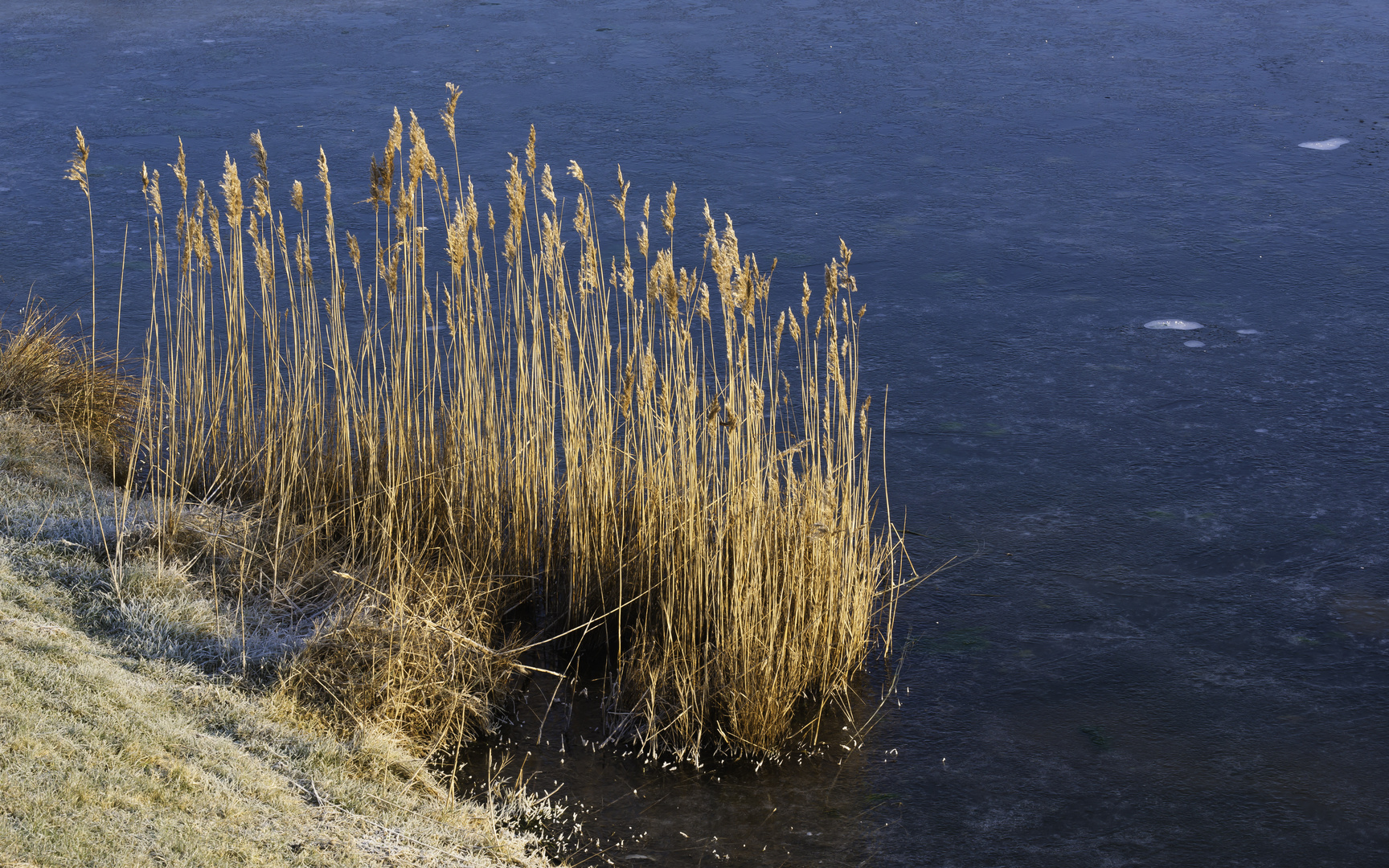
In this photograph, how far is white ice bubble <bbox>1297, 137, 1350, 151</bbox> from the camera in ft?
24.1

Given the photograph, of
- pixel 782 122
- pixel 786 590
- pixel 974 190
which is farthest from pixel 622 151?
pixel 786 590

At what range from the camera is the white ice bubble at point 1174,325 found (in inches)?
214

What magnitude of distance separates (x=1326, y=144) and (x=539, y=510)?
5.72 m

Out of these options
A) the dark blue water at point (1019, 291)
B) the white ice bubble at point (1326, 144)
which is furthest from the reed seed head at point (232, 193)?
the white ice bubble at point (1326, 144)

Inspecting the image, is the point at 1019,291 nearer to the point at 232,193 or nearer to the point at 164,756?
the point at 232,193

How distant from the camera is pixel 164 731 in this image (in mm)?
2730

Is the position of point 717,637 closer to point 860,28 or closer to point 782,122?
point 782,122

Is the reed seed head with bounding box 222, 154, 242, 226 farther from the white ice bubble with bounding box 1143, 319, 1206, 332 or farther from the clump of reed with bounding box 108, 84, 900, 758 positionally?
the white ice bubble with bounding box 1143, 319, 1206, 332

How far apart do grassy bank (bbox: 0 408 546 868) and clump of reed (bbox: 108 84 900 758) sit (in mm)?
187

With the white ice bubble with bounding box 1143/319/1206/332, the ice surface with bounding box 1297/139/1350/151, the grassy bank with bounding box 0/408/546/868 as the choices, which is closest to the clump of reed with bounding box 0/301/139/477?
the grassy bank with bounding box 0/408/546/868

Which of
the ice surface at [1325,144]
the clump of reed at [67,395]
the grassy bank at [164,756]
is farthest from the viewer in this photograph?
the ice surface at [1325,144]

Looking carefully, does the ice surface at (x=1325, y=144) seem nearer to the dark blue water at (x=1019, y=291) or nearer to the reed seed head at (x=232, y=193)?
the dark blue water at (x=1019, y=291)

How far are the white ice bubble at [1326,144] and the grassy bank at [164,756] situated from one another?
6.30 meters

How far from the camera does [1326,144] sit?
24.3ft
